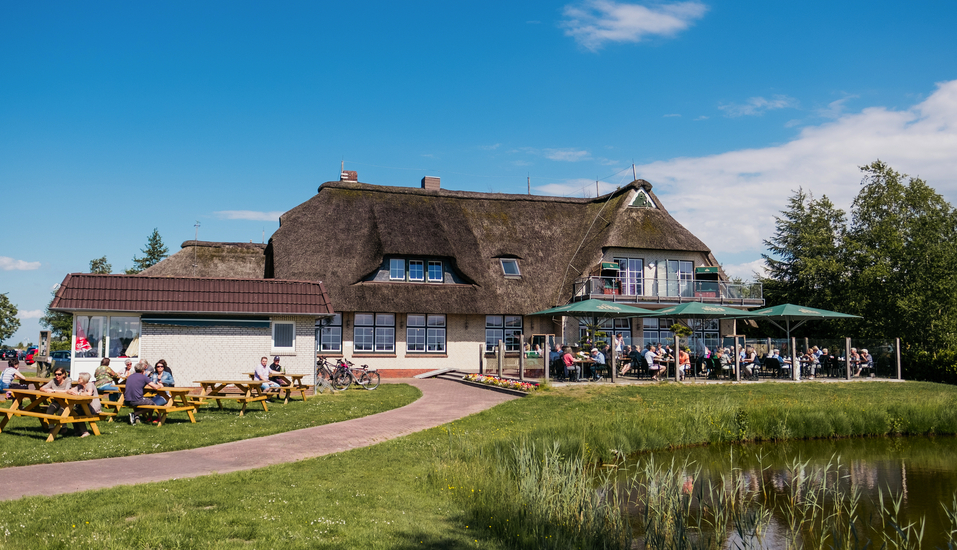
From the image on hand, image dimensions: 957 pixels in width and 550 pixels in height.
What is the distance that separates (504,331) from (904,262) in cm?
1869

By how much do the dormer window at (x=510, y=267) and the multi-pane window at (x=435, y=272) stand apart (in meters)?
2.90

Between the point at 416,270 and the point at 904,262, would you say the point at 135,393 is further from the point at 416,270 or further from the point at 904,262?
the point at 904,262

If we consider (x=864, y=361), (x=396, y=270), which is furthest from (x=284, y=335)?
(x=864, y=361)

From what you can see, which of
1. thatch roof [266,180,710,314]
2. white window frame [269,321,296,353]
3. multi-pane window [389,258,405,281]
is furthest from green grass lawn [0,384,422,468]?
multi-pane window [389,258,405,281]

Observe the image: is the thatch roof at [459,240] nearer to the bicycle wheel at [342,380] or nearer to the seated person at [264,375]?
the bicycle wheel at [342,380]

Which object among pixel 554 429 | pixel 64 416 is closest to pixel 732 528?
pixel 554 429

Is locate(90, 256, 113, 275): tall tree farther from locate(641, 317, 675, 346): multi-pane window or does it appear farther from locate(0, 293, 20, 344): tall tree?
locate(641, 317, 675, 346): multi-pane window

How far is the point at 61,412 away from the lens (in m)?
11.8

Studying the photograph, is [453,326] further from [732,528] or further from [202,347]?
[732,528]

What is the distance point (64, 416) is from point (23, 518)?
5355 mm

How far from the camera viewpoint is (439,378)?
26.1 m

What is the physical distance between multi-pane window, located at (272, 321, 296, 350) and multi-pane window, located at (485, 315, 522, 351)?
9908mm

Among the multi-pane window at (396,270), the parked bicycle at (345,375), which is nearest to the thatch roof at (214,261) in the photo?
the multi-pane window at (396,270)

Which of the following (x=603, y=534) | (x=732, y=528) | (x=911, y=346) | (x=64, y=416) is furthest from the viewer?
(x=911, y=346)
